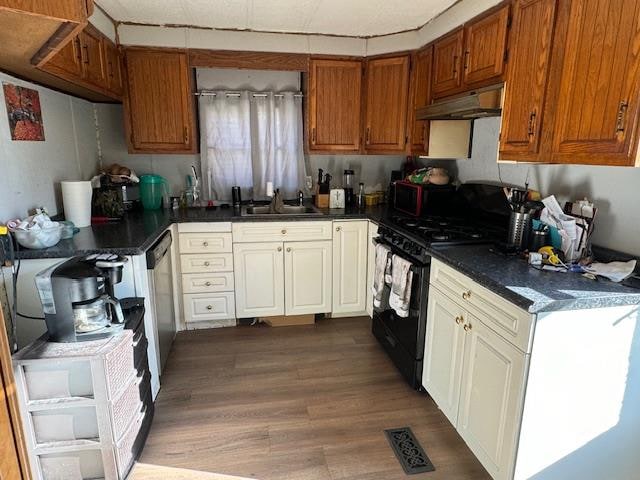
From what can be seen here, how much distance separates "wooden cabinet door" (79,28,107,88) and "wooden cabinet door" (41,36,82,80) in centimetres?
6

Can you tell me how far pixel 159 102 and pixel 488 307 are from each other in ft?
8.86

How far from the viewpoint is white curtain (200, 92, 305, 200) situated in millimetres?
3295

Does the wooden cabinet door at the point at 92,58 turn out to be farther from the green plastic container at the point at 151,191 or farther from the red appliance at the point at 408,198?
the red appliance at the point at 408,198

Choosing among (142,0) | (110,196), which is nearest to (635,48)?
(142,0)

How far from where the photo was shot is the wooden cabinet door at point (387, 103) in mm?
3068

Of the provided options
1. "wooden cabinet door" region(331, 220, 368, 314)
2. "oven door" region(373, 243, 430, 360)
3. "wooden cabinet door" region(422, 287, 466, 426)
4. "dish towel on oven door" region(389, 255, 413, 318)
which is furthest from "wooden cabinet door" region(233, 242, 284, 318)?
"wooden cabinet door" region(422, 287, 466, 426)

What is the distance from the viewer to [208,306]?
3.09 m

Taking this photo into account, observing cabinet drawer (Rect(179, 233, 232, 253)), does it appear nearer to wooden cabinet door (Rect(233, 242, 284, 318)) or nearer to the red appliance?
wooden cabinet door (Rect(233, 242, 284, 318))

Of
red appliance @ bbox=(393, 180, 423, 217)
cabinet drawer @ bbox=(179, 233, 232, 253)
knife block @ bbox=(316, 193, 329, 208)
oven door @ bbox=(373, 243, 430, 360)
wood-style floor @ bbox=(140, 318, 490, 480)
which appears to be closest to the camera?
wood-style floor @ bbox=(140, 318, 490, 480)

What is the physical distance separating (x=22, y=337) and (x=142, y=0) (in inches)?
80.4

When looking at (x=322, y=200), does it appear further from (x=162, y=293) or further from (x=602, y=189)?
(x=602, y=189)

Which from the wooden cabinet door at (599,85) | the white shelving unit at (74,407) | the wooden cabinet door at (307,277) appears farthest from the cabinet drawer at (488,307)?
the white shelving unit at (74,407)

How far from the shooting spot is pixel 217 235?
2.97 meters

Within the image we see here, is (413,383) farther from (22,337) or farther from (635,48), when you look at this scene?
(22,337)
